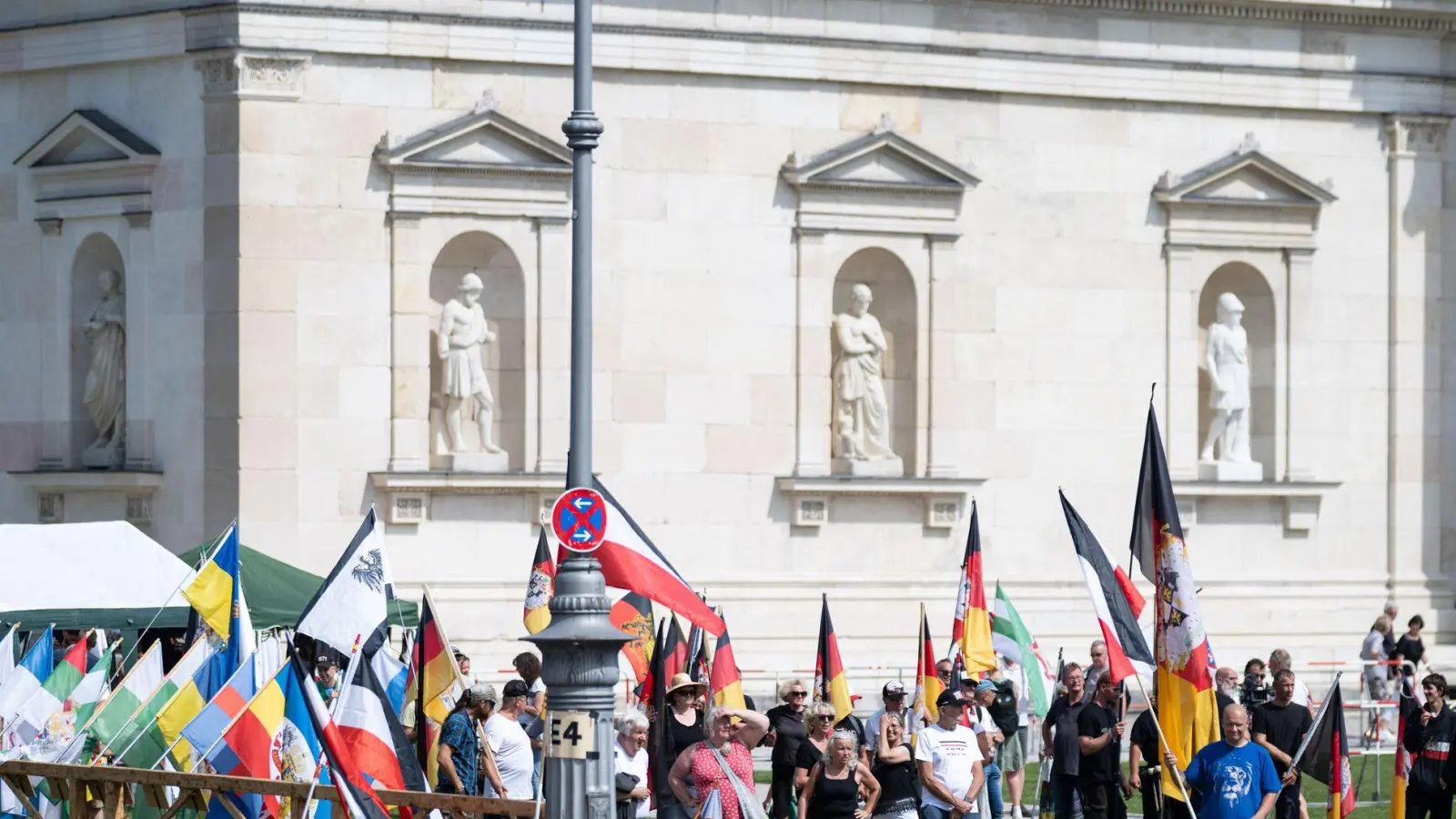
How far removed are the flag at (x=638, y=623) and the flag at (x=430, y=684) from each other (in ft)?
12.0

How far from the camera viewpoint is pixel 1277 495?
37.6m

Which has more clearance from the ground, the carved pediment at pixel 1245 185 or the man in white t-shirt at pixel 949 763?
the carved pediment at pixel 1245 185

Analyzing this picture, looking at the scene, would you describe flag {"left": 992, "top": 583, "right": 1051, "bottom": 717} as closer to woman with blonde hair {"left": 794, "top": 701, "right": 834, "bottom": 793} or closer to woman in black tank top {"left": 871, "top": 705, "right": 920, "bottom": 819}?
woman with blonde hair {"left": 794, "top": 701, "right": 834, "bottom": 793}

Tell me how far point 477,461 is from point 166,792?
47.3ft

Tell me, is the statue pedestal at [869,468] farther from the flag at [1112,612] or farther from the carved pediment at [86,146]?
the flag at [1112,612]

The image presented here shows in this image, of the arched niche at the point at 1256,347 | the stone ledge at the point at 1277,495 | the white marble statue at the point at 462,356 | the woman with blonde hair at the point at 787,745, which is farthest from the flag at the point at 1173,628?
the arched niche at the point at 1256,347

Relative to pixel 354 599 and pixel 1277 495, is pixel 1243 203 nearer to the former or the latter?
pixel 1277 495

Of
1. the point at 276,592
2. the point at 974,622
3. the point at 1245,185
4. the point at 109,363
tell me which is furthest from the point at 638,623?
the point at 1245,185

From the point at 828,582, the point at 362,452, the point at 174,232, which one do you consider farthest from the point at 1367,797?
the point at 174,232

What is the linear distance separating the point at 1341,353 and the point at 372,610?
66.5ft

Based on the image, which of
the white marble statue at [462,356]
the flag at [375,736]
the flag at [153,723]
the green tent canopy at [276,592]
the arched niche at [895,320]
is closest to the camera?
the flag at [375,736]

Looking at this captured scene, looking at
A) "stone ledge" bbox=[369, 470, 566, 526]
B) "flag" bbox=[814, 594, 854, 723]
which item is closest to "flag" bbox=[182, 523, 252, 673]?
"flag" bbox=[814, 594, 854, 723]

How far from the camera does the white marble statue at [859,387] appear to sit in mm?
35188

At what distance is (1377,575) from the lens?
125 ft
